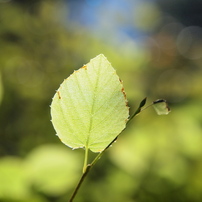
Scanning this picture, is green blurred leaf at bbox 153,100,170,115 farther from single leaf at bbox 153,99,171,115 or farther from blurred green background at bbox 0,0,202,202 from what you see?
blurred green background at bbox 0,0,202,202

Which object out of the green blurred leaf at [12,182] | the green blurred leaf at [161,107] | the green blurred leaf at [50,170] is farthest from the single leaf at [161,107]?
the green blurred leaf at [50,170]

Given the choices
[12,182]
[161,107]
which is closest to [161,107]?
[161,107]

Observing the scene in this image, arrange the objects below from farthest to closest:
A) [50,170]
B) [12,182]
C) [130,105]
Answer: [130,105] → [50,170] → [12,182]

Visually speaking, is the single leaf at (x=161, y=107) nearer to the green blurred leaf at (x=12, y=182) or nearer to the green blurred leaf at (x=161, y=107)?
the green blurred leaf at (x=161, y=107)

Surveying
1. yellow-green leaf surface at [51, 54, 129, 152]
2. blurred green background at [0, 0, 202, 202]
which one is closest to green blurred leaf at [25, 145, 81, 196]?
blurred green background at [0, 0, 202, 202]

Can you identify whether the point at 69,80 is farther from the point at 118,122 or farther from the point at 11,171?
the point at 11,171

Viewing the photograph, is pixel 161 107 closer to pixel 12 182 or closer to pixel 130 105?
pixel 12 182

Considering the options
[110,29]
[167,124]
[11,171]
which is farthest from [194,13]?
[11,171]
